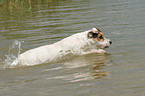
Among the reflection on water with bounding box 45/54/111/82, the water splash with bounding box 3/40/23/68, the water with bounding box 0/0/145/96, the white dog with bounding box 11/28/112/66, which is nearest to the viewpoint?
the water with bounding box 0/0/145/96

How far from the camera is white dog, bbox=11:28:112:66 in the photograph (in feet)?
28.2

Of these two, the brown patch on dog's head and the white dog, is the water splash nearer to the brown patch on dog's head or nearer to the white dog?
the white dog

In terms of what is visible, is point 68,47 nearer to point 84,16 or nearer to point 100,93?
point 100,93

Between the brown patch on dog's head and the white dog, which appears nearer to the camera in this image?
the white dog

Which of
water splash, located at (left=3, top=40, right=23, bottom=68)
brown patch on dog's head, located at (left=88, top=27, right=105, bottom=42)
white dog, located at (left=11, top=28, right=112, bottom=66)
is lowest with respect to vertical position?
water splash, located at (left=3, top=40, right=23, bottom=68)

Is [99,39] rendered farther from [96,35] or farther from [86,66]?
[86,66]

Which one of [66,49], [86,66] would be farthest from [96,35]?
[86,66]

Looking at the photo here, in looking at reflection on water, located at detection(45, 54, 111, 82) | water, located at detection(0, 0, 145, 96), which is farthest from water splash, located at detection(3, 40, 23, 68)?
reflection on water, located at detection(45, 54, 111, 82)

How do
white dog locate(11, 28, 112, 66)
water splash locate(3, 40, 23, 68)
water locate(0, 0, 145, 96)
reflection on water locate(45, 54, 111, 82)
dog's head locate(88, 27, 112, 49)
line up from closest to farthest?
1. water locate(0, 0, 145, 96)
2. reflection on water locate(45, 54, 111, 82)
3. white dog locate(11, 28, 112, 66)
4. water splash locate(3, 40, 23, 68)
5. dog's head locate(88, 27, 112, 49)

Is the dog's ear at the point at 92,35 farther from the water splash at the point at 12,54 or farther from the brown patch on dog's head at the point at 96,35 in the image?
the water splash at the point at 12,54

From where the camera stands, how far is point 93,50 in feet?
31.8

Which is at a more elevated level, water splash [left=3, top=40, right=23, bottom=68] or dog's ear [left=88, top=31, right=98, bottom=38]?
dog's ear [left=88, top=31, right=98, bottom=38]

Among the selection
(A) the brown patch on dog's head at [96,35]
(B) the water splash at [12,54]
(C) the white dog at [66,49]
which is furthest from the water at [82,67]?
(A) the brown patch on dog's head at [96,35]

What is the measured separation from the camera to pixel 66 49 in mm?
9117
